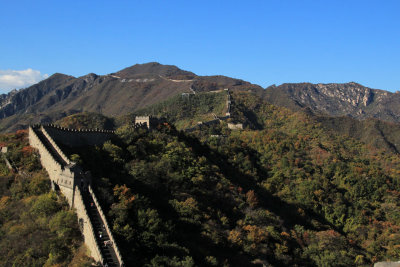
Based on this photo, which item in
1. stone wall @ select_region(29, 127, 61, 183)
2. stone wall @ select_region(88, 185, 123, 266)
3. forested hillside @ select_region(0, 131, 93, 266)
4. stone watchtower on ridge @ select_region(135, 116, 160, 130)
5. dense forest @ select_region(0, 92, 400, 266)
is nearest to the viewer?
stone wall @ select_region(88, 185, 123, 266)

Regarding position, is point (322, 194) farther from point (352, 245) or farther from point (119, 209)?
point (119, 209)

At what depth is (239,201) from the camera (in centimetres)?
4984

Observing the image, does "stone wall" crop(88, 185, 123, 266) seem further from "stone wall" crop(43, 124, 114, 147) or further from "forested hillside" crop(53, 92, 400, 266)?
"stone wall" crop(43, 124, 114, 147)

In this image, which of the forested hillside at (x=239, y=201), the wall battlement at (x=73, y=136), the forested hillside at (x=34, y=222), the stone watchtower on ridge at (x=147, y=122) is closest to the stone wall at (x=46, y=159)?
the forested hillside at (x=34, y=222)

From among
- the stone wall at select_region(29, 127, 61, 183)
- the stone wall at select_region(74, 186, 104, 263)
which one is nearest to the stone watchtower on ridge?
the stone wall at select_region(29, 127, 61, 183)

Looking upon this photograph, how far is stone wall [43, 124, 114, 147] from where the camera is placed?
41.7 m

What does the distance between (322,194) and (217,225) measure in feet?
107

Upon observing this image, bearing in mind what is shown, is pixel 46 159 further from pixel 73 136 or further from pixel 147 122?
pixel 147 122

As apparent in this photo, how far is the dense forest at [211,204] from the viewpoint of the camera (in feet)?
98.9

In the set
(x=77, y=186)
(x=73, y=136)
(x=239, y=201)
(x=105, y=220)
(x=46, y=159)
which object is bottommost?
(x=239, y=201)

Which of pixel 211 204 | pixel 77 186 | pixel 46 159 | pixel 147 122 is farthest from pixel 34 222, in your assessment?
pixel 147 122

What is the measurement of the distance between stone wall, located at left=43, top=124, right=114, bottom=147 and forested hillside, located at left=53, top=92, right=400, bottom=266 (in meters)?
1.47

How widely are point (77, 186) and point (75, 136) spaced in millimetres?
13384

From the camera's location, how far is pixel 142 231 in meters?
31.0
